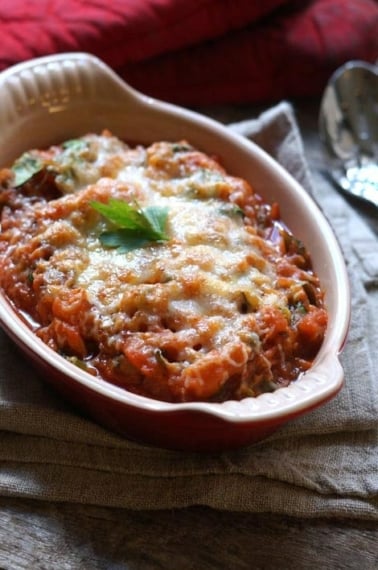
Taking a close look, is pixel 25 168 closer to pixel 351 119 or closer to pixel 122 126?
pixel 122 126

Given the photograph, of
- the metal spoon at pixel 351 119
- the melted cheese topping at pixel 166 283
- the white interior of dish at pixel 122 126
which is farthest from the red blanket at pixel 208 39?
the melted cheese topping at pixel 166 283

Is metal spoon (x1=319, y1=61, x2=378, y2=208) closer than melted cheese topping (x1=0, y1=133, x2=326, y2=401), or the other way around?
melted cheese topping (x1=0, y1=133, x2=326, y2=401)

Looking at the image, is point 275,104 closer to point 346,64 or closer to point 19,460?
point 346,64

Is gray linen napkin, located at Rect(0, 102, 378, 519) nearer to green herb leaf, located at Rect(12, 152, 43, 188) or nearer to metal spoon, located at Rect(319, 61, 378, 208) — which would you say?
green herb leaf, located at Rect(12, 152, 43, 188)

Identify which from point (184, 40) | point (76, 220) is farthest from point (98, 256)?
point (184, 40)

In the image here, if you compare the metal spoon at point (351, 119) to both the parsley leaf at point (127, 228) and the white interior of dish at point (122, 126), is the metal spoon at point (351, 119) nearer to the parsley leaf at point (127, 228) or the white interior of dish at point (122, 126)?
the white interior of dish at point (122, 126)

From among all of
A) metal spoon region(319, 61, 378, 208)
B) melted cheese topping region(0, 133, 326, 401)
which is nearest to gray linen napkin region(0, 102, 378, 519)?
melted cheese topping region(0, 133, 326, 401)
